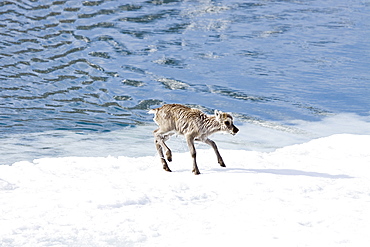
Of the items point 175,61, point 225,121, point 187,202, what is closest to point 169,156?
point 225,121

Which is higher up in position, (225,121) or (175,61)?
(225,121)

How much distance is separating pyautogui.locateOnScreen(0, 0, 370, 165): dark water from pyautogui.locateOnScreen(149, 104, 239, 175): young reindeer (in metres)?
6.14

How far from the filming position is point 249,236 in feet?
21.0

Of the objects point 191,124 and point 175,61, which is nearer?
point 191,124

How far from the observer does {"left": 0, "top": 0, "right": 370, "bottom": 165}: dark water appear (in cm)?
1730

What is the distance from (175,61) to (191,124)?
47.1 feet

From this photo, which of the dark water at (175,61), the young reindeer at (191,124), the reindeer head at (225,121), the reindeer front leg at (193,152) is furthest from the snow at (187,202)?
the dark water at (175,61)

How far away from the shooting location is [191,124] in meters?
8.50

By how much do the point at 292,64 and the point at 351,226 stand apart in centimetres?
1601

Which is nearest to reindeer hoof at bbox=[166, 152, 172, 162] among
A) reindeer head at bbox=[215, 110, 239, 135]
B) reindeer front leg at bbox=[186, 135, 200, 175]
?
reindeer front leg at bbox=[186, 135, 200, 175]

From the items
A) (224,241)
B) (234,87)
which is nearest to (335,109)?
(234,87)

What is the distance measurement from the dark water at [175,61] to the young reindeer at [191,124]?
6.14 m

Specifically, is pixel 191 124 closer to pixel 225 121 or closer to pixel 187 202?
pixel 225 121

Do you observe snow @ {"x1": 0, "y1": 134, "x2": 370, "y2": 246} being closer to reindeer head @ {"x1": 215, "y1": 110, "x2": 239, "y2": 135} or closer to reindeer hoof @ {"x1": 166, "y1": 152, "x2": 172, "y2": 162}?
reindeer hoof @ {"x1": 166, "y1": 152, "x2": 172, "y2": 162}
